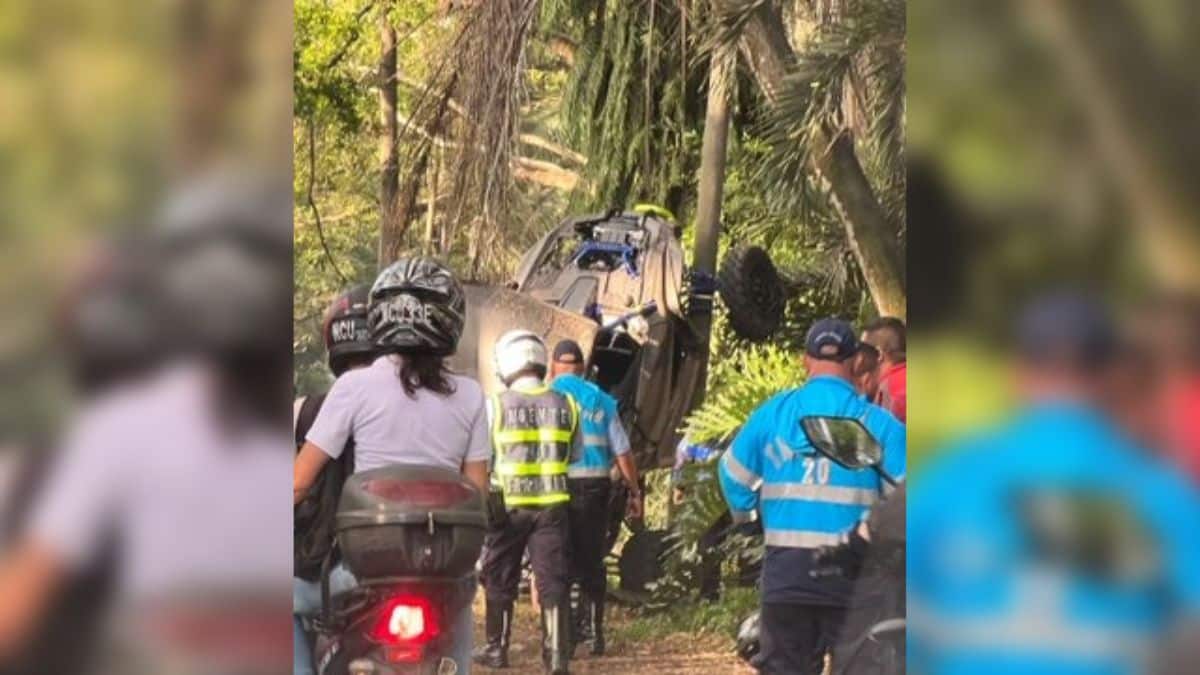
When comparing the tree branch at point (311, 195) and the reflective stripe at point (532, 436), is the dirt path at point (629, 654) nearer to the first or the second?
the reflective stripe at point (532, 436)

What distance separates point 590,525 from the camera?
6.78 m

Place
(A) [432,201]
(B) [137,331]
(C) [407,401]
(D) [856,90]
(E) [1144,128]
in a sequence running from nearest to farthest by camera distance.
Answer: (E) [1144,128], (B) [137,331], (C) [407,401], (D) [856,90], (A) [432,201]

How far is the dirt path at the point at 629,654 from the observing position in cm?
662

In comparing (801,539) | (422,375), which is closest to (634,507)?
(801,539)

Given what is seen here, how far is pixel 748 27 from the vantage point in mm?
6535

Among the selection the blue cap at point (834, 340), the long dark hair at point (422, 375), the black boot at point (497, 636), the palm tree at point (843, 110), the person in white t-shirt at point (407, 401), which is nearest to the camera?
the person in white t-shirt at point (407, 401)

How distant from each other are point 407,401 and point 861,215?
157cm

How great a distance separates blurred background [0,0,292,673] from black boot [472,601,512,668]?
246cm

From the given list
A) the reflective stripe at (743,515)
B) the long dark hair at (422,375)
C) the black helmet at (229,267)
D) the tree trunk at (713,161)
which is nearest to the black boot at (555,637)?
the reflective stripe at (743,515)

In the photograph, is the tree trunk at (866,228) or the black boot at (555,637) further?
the black boot at (555,637)

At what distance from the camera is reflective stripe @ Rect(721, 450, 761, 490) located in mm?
6273

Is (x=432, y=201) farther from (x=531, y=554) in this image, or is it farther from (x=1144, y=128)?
(x=1144, y=128)

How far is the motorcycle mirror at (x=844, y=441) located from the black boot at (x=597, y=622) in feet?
3.64

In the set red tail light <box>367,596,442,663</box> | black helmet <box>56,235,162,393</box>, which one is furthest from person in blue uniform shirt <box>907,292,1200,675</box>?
red tail light <box>367,596,442,663</box>
